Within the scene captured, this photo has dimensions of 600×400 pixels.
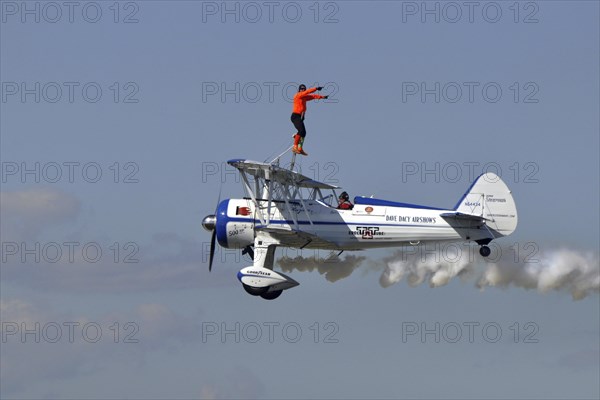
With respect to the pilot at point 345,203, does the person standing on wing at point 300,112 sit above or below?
above

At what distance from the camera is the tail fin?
152625 millimetres

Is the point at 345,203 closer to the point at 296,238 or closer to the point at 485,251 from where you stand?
the point at 296,238

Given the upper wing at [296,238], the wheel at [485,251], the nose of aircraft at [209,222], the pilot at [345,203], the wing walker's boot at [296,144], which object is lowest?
the wheel at [485,251]

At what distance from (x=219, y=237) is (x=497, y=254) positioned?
7.66m

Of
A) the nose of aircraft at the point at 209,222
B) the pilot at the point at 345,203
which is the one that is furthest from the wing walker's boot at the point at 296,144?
the nose of aircraft at the point at 209,222

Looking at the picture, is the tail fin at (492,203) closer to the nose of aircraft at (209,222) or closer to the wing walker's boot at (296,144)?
the wing walker's boot at (296,144)

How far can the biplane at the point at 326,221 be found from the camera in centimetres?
15262

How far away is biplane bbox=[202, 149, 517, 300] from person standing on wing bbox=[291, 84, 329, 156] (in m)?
0.36

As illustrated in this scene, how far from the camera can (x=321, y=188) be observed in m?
154

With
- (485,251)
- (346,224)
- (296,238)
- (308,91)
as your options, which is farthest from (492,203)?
(308,91)

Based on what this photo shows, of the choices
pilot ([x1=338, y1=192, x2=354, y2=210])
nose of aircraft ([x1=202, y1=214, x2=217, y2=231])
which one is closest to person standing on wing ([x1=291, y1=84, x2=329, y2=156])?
pilot ([x1=338, y1=192, x2=354, y2=210])

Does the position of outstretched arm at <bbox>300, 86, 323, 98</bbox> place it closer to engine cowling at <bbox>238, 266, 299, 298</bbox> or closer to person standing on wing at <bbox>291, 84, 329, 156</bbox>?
person standing on wing at <bbox>291, 84, 329, 156</bbox>

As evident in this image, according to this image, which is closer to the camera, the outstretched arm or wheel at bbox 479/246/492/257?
the outstretched arm

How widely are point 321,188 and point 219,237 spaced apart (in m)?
3.12
